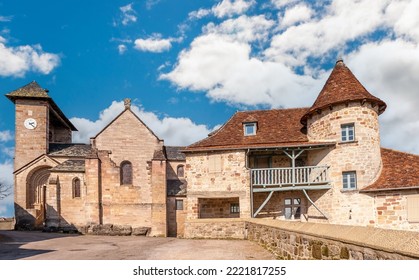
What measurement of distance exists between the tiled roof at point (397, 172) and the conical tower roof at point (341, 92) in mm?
2887

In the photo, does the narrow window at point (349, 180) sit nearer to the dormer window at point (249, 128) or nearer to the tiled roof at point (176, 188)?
the dormer window at point (249, 128)

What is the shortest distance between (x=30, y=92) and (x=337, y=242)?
108 ft

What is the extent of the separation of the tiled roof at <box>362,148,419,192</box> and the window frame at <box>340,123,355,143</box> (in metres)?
2.44

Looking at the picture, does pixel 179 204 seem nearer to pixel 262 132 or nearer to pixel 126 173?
pixel 126 173

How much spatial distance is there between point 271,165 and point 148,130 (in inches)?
432

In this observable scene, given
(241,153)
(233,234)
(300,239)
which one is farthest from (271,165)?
(300,239)

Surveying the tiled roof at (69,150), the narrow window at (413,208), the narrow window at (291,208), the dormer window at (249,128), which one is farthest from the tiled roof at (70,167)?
the narrow window at (413,208)

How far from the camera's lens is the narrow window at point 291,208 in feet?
74.5

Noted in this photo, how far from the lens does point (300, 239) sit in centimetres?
860

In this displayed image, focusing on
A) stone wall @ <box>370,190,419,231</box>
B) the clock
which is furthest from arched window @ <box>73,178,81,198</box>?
stone wall @ <box>370,190,419,231</box>

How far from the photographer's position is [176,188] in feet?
96.3

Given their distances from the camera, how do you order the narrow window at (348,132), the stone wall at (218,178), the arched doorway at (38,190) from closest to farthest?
1. the narrow window at (348,132)
2. the stone wall at (218,178)
3. the arched doorway at (38,190)

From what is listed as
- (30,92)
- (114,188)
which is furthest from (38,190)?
(114,188)
